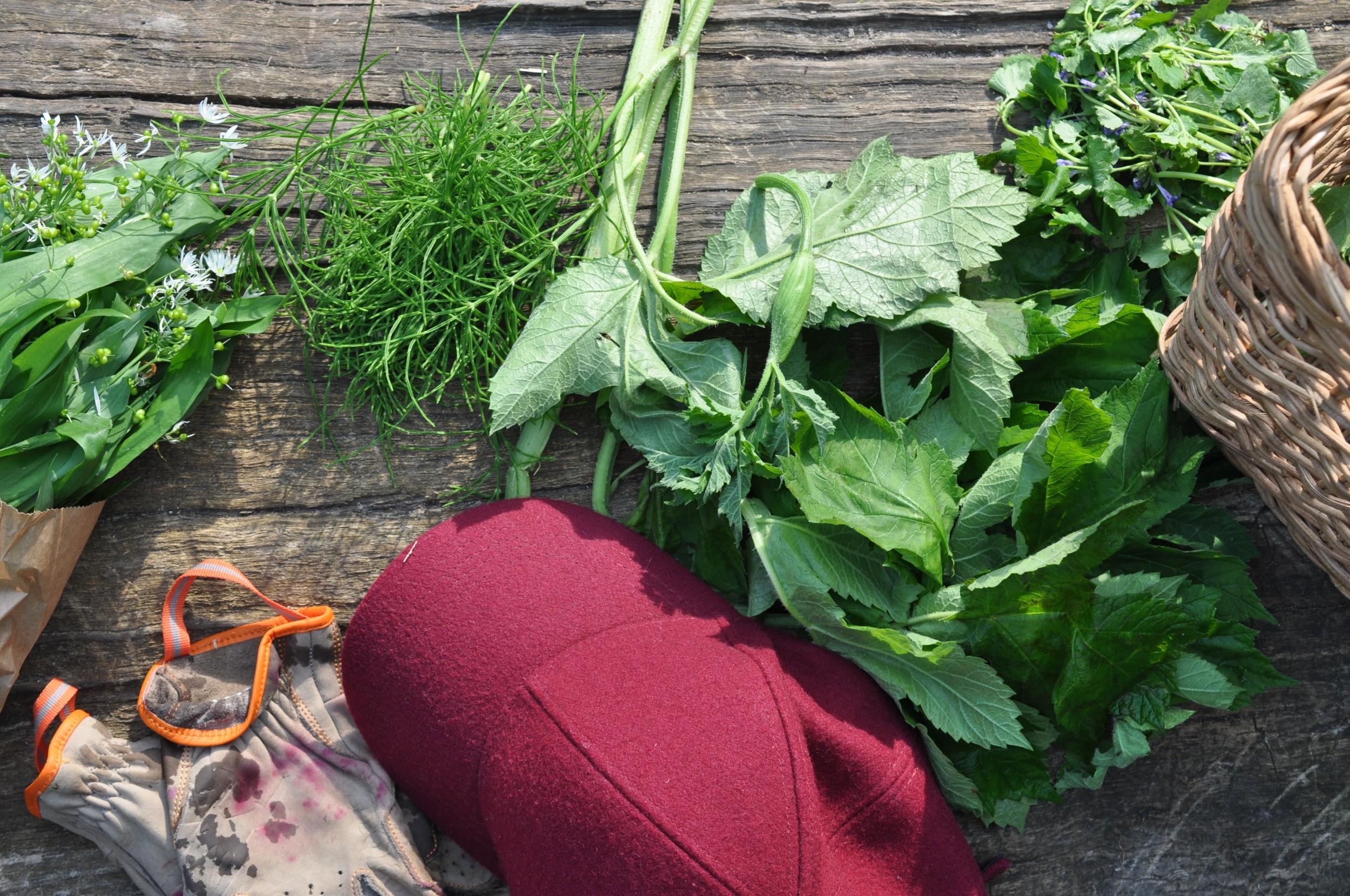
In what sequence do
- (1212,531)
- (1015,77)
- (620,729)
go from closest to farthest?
1. (620,729)
2. (1212,531)
3. (1015,77)

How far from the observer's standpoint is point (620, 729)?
2.81ft

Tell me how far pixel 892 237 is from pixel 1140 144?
351 millimetres

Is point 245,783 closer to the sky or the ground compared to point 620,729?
closer to the ground

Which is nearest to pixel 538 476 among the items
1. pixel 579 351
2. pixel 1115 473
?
pixel 579 351

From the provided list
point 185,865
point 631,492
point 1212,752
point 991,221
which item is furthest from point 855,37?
point 185,865

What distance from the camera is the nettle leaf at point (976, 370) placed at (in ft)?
2.99

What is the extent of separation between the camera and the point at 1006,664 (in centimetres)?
91

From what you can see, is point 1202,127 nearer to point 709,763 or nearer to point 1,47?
point 709,763

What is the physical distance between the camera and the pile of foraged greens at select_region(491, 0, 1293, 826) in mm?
870

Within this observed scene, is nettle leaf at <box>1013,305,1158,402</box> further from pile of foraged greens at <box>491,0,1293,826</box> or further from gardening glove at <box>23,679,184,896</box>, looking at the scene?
gardening glove at <box>23,679,184,896</box>

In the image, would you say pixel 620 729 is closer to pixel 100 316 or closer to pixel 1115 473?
pixel 1115 473

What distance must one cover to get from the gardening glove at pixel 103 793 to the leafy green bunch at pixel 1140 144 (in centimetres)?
117

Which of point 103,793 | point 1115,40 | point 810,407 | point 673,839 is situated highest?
point 1115,40

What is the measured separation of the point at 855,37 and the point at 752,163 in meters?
0.24
